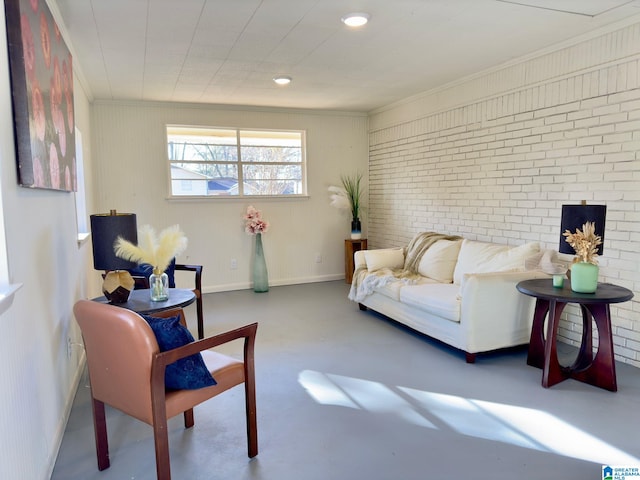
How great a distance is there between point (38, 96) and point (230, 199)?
3684mm

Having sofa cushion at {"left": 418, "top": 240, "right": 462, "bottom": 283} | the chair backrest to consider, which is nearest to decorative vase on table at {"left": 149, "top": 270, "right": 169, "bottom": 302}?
the chair backrest

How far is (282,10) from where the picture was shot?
262 cm

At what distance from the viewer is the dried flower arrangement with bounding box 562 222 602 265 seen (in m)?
2.62

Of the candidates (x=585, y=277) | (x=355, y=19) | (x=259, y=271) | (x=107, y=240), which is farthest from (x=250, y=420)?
(x=259, y=271)

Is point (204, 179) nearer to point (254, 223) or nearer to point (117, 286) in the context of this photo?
point (254, 223)

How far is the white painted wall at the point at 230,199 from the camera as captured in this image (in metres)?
5.07

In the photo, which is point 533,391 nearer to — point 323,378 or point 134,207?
point 323,378

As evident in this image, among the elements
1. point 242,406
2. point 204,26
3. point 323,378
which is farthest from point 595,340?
point 204,26

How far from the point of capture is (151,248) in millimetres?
2469

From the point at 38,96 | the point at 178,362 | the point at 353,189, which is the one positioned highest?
the point at 38,96

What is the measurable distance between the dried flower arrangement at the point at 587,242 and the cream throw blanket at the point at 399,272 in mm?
1619

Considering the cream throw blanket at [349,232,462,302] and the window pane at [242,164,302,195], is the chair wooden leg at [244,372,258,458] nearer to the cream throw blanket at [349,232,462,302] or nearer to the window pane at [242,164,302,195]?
the cream throw blanket at [349,232,462,302]

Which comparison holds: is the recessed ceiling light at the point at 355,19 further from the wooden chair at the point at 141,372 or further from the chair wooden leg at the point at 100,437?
the chair wooden leg at the point at 100,437

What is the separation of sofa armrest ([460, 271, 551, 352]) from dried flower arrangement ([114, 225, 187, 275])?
2.02 meters
